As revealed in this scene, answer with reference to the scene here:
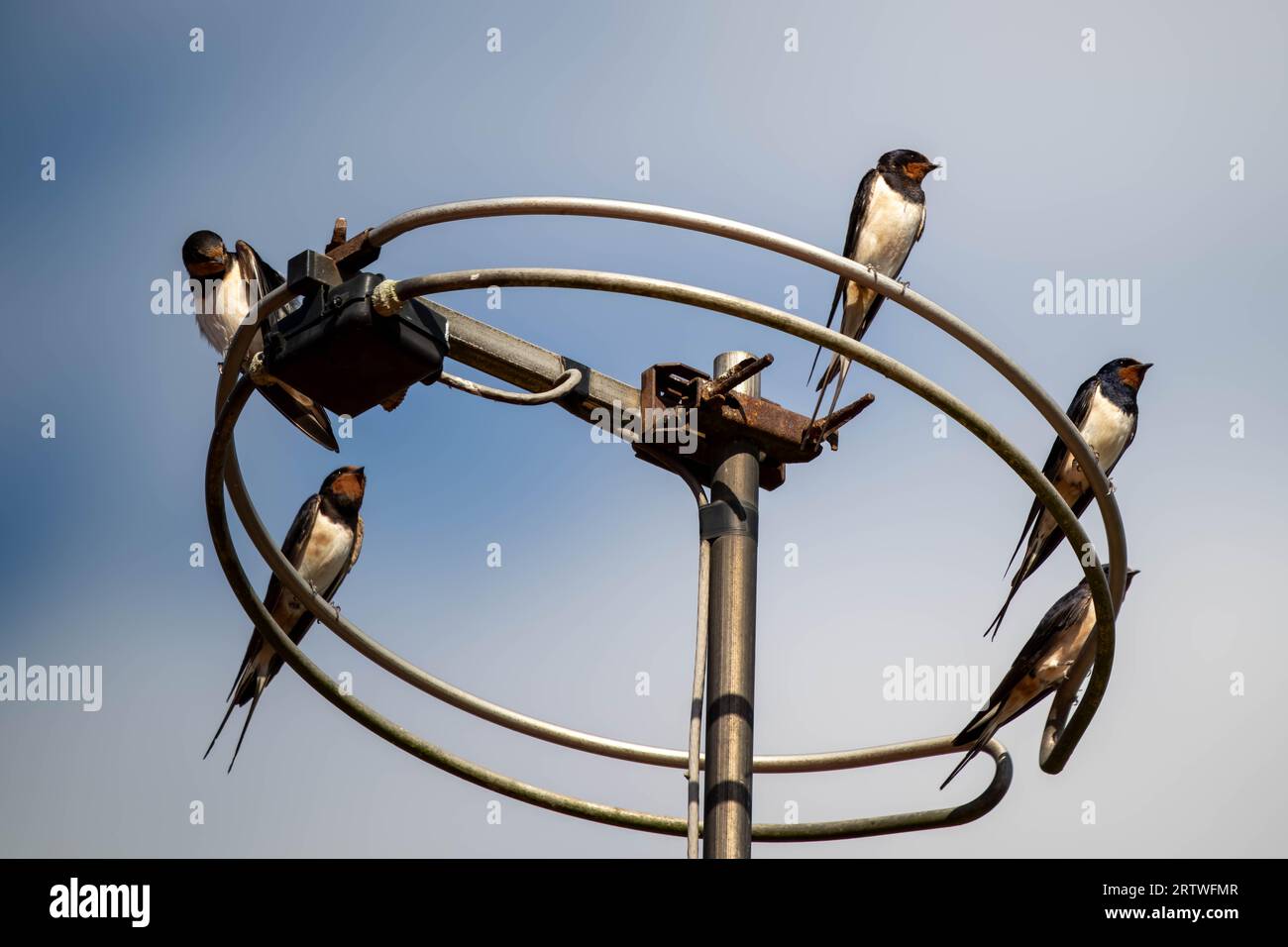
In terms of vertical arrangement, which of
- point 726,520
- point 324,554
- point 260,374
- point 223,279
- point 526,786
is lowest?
point 526,786

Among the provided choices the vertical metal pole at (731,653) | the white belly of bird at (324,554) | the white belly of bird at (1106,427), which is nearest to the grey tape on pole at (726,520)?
the vertical metal pole at (731,653)

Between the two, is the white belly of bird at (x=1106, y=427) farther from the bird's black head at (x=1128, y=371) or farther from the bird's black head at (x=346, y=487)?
the bird's black head at (x=346, y=487)

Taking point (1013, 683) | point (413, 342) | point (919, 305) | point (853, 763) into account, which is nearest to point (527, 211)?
point (413, 342)

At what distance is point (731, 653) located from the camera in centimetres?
406

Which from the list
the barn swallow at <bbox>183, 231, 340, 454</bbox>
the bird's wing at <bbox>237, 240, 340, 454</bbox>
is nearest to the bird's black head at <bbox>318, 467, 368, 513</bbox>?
the barn swallow at <bbox>183, 231, 340, 454</bbox>

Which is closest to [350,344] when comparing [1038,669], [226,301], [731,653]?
[731,653]

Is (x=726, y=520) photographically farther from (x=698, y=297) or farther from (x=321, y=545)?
(x=321, y=545)

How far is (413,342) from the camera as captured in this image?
4.00 meters

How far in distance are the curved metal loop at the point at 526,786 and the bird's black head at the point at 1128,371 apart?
3738 millimetres

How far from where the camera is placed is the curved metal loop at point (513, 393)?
13.7ft

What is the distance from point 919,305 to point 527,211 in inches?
39.9

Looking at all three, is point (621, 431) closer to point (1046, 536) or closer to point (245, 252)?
point (1046, 536)

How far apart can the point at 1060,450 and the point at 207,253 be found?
4.20m

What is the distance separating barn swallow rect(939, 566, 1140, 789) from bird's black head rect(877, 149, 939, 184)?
2.60 meters
